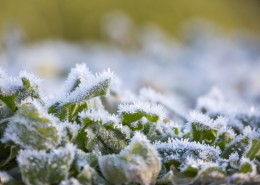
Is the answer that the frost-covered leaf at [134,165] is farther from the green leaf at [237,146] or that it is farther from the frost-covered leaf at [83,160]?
the green leaf at [237,146]

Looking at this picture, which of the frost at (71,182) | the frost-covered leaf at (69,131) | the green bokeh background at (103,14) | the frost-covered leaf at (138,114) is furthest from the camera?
the green bokeh background at (103,14)

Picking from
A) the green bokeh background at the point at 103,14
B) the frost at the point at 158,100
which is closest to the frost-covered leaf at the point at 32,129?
the frost at the point at 158,100

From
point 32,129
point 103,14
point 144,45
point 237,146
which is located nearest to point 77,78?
point 32,129

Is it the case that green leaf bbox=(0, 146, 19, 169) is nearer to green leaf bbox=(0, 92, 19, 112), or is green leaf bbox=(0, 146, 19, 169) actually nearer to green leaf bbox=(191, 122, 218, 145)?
green leaf bbox=(0, 92, 19, 112)

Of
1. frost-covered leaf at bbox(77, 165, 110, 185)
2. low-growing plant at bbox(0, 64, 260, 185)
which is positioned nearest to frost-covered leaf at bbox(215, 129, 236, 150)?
low-growing plant at bbox(0, 64, 260, 185)

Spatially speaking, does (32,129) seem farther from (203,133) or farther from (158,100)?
(158,100)

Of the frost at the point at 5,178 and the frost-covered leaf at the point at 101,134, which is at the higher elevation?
the frost-covered leaf at the point at 101,134
